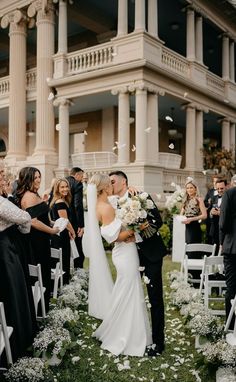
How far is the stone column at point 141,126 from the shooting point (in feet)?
51.1

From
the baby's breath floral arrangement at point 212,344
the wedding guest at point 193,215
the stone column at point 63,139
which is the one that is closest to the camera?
the baby's breath floral arrangement at point 212,344

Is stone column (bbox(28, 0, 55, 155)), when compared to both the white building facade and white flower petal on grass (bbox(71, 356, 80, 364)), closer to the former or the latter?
the white building facade

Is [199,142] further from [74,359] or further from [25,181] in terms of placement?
[74,359]

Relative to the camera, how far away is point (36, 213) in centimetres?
523

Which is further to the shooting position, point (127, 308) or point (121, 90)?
point (121, 90)

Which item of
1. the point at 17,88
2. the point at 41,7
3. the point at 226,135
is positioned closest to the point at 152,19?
the point at 41,7

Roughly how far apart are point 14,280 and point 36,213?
139cm

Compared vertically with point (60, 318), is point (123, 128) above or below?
above

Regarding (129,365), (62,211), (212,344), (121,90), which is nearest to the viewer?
(212,344)

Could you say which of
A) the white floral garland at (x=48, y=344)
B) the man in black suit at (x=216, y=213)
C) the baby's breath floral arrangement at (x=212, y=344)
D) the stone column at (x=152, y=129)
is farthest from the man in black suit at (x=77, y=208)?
the stone column at (x=152, y=129)

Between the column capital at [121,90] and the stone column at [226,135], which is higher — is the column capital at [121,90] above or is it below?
above

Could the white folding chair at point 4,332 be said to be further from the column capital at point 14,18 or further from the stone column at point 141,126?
the column capital at point 14,18

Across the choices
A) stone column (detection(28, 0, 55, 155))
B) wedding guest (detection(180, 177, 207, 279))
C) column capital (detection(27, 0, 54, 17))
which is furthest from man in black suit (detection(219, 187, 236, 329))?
column capital (detection(27, 0, 54, 17))

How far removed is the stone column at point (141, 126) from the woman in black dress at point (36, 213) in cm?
1017
